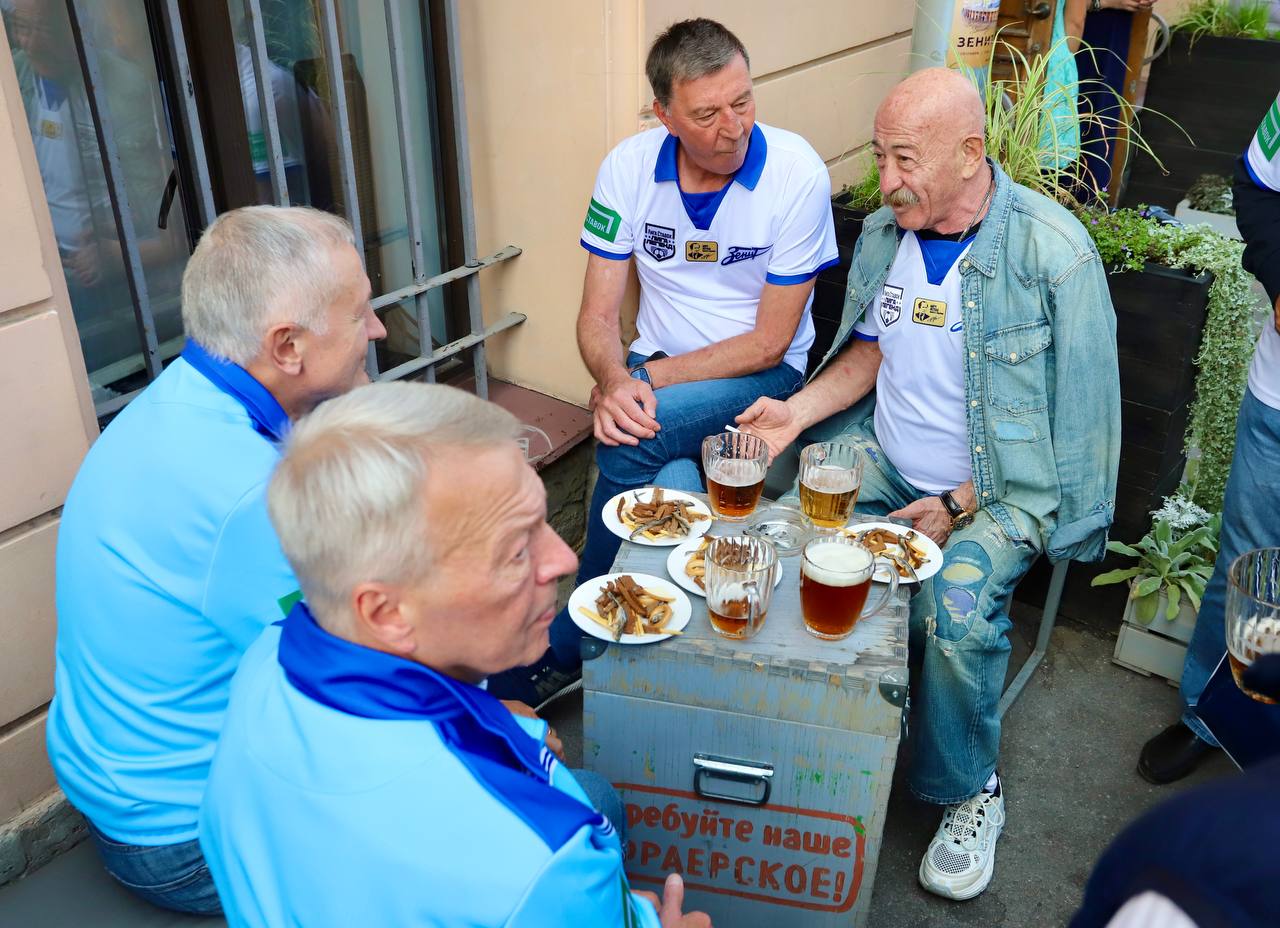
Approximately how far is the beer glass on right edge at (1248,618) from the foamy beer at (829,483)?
0.77m

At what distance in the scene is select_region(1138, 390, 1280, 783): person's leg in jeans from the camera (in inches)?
107

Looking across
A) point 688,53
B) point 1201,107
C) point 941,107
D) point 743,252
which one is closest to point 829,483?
point 941,107

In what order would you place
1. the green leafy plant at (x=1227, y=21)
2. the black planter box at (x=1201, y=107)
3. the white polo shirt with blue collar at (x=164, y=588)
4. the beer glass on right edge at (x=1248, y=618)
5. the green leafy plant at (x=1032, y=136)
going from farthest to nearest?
1. the green leafy plant at (x=1227, y=21)
2. the black planter box at (x=1201, y=107)
3. the green leafy plant at (x=1032, y=136)
4. the white polo shirt with blue collar at (x=164, y=588)
5. the beer glass on right edge at (x=1248, y=618)

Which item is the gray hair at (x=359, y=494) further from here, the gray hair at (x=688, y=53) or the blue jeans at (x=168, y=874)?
the gray hair at (x=688, y=53)

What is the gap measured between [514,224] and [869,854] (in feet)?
7.71

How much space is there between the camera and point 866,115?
4336 mm

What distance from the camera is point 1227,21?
22.2 feet

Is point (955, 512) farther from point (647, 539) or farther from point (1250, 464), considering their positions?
point (647, 539)

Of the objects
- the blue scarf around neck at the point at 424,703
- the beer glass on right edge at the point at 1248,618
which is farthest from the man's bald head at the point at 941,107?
the blue scarf around neck at the point at 424,703

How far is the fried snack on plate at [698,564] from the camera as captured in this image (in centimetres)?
215

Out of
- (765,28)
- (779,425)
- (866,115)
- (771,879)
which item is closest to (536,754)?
(771,879)

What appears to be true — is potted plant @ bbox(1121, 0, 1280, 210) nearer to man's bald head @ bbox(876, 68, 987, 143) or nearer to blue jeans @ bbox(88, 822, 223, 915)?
man's bald head @ bbox(876, 68, 987, 143)

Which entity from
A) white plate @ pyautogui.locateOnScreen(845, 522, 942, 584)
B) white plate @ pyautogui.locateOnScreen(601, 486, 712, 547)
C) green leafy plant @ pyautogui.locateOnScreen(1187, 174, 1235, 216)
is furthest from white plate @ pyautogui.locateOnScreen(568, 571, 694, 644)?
green leafy plant @ pyautogui.locateOnScreen(1187, 174, 1235, 216)

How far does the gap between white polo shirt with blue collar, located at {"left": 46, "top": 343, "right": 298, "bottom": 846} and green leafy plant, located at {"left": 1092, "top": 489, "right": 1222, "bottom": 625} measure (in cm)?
253
